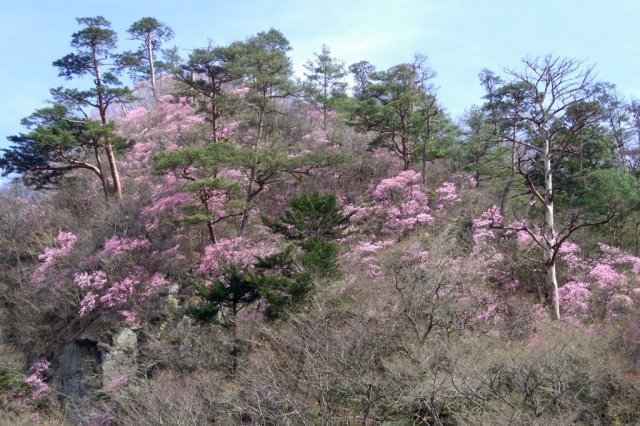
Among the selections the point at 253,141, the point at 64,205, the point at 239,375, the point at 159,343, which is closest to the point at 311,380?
the point at 239,375

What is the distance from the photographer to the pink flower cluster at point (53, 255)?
71.6ft

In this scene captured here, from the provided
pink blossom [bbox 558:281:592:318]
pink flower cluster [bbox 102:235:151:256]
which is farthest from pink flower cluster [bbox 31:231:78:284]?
pink blossom [bbox 558:281:592:318]

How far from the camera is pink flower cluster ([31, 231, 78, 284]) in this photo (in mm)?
21812

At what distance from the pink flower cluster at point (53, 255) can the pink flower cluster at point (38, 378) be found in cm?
375

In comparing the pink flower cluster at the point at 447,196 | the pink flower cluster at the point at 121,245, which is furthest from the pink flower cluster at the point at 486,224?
the pink flower cluster at the point at 121,245

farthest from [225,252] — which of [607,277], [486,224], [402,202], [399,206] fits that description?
[607,277]

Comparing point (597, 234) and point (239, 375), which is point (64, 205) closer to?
point (239, 375)

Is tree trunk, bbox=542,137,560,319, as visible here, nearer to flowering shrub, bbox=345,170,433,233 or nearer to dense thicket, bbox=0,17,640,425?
dense thicket, bbox=0,17,640,425

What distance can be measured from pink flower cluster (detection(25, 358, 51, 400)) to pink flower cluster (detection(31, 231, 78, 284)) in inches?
148

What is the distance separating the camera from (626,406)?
10242mm

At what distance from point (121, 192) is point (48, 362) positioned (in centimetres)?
802

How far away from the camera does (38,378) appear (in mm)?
19312

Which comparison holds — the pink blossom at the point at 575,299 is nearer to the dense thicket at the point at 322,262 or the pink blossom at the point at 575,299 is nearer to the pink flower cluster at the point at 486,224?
the dense thicket at the point at 322,262

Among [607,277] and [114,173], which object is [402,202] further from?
[114,173]
